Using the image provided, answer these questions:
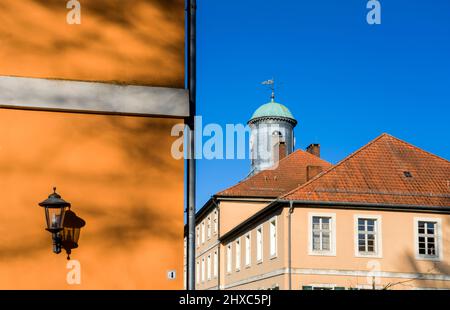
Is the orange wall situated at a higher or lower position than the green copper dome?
lower

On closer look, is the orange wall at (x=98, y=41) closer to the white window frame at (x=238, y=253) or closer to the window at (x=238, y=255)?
the white window frame at (x=238, y=253)

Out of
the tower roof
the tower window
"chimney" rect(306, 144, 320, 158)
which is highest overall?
the tower roof

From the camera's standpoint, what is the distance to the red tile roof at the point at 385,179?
3103 cm

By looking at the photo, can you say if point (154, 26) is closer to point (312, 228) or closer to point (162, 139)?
point (162, 139)

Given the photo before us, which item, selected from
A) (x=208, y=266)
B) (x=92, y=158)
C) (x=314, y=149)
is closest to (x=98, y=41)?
(x=92, y=158)

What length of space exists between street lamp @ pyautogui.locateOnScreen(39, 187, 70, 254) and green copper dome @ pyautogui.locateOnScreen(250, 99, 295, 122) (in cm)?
5793

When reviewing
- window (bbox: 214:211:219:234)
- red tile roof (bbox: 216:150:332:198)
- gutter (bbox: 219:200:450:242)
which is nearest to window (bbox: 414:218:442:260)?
gutter (bbox: 219:200:450:242)

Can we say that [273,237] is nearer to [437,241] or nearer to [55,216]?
[437,241]

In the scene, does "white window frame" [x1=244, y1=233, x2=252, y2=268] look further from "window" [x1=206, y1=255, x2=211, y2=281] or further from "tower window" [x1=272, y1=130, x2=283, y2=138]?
"tower window" [x1=272, y1=130, x2=283, y2=138]

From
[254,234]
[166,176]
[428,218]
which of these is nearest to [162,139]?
[166,176]

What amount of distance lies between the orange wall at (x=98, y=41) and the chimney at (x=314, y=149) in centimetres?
4420

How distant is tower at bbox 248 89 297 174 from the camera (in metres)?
62.2

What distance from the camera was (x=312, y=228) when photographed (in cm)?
3045

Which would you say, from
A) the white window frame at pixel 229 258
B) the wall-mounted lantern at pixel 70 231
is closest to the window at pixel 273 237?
the white window frame at pixel 229 258
